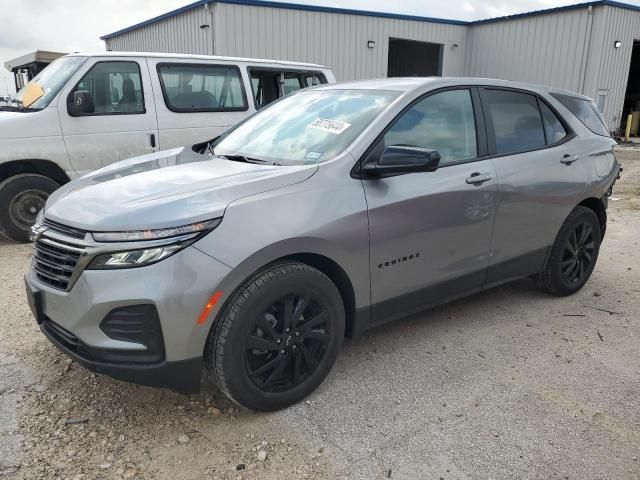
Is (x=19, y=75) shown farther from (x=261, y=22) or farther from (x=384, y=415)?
(x=384, y=415)

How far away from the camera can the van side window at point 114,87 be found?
575 centimetres

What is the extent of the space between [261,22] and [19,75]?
21.7 ft

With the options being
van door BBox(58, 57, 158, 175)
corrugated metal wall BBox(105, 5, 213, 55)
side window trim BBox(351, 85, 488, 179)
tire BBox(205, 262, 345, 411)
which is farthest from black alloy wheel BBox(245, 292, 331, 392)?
corrugated metal wall BBox(105, 5, 213, 55)

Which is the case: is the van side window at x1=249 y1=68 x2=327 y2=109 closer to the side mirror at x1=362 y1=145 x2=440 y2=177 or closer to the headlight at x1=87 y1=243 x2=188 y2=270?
the side mirror at x1=362 y1=145 x2=440 y2=177

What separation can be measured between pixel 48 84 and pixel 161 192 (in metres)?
4.07

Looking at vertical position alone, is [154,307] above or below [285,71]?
below

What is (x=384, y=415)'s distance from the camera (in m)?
2.81

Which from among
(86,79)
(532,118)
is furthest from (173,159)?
(86,79)

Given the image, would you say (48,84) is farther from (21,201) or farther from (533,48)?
(533,48)

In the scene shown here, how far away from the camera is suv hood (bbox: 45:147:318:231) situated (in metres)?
2.42

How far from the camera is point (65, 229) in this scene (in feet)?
8.36

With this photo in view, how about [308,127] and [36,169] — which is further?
[36,169]

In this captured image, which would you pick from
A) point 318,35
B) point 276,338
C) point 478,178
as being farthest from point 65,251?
point 318,35

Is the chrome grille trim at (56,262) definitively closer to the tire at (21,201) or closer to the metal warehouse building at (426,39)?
the tire at (21,201)
